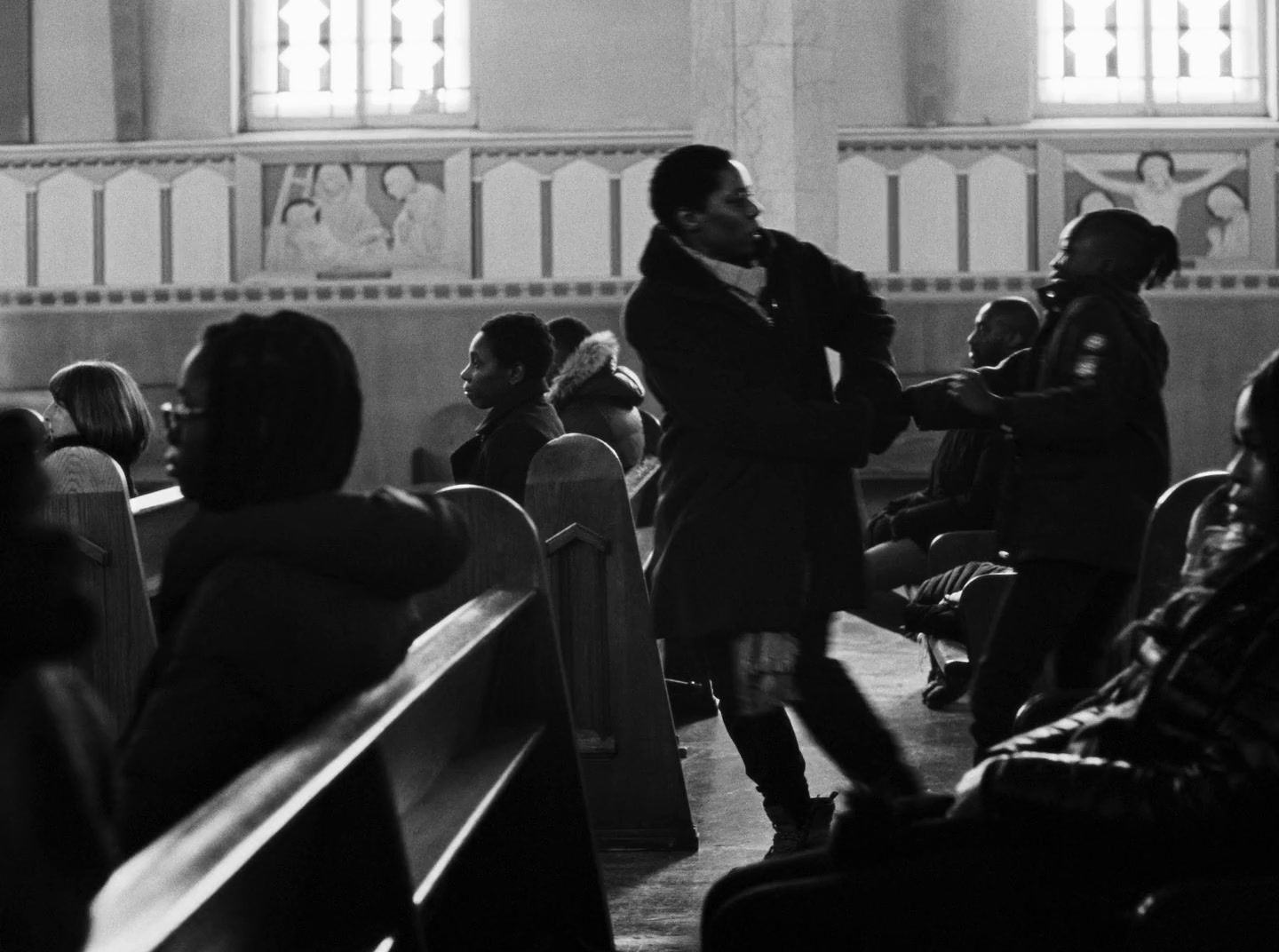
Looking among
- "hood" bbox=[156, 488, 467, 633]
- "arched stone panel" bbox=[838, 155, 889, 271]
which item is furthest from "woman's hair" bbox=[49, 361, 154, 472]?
"arched stone panel" bbox=[838, 155, 889, 271]

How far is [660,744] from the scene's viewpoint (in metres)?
4.27

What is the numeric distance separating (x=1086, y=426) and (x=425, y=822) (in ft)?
5.12

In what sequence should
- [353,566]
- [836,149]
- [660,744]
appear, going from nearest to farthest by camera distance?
[353,566], [660,744], [836,149]

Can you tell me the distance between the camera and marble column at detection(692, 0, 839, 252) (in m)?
10.0

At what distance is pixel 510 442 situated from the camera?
5.00 m

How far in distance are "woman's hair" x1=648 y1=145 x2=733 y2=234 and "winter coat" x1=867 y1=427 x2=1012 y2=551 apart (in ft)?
8.27

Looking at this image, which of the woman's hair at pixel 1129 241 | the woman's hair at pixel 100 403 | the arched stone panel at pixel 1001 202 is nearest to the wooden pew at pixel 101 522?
the woman's hair at pixel 100 403

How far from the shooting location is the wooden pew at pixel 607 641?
4.25 meters

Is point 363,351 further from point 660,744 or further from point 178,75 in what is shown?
point 660,744

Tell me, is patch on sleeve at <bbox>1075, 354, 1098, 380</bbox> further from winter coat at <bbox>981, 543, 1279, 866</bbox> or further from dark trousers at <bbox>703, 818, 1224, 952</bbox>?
dark trousers at <bbox>703, 818, 1224, 952</bbox>

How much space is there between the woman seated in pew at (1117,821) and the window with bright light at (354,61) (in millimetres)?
10147

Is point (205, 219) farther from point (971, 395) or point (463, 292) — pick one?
point (971, 395)

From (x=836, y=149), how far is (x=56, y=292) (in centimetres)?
479

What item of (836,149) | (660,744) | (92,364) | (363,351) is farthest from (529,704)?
(363,351)
